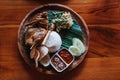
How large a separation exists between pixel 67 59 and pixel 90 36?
6.0 inches

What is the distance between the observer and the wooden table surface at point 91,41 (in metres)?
1.11

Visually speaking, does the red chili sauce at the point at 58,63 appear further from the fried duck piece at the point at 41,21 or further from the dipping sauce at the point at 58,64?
the fried duck piece at the point at 41,21

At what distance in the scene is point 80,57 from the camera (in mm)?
1114

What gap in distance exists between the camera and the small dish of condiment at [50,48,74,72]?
108 centimetres

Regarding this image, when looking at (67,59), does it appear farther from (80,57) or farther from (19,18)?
(19,18)

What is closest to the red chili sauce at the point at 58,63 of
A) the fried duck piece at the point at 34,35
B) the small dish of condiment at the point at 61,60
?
the small dish of condiment at the point at 61,60

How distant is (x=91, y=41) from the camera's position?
115 cm

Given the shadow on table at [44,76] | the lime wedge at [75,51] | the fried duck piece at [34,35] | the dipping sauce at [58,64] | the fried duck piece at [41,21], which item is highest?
the fried duck piece at [41,21]

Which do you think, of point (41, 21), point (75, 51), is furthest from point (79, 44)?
point (41, 21)

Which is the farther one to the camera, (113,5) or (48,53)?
(113,5)

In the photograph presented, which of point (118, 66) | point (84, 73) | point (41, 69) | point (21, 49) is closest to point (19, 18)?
point (21, 49)

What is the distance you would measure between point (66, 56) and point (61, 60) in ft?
0.09

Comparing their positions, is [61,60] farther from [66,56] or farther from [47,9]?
[47,9]

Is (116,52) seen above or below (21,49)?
below
